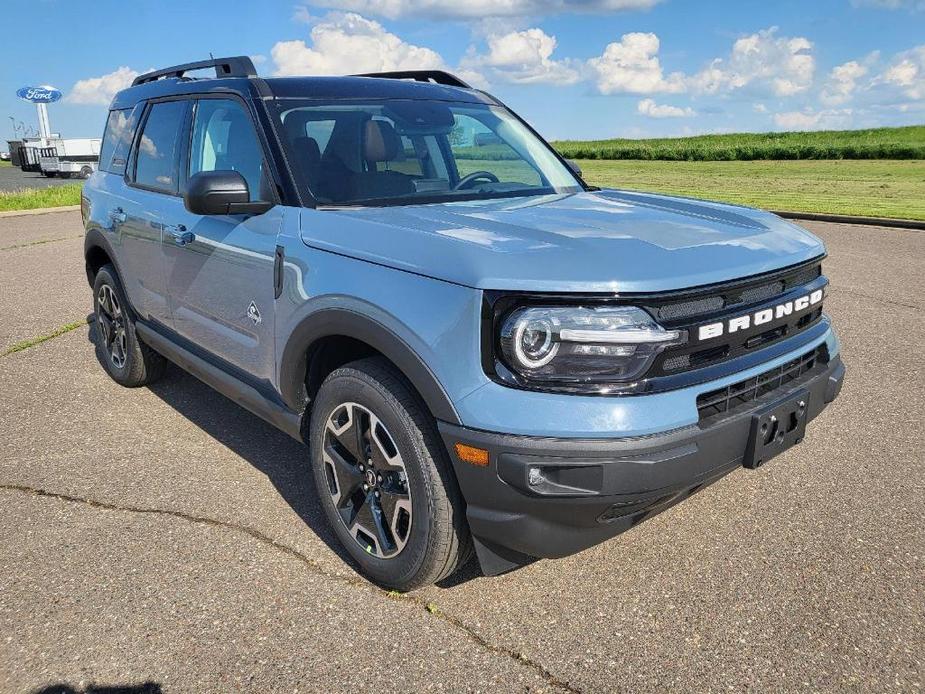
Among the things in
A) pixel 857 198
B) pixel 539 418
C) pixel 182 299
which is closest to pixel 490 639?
pixel 539 418

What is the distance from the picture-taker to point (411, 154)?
3.67 meters

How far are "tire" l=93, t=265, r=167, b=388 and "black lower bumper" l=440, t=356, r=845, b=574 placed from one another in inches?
128

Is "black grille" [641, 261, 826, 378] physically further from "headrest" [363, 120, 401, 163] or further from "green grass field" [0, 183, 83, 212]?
"green grass field" [0, 183, 83, 212]

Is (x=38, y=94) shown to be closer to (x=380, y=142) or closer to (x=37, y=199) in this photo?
(x=37, y=199)

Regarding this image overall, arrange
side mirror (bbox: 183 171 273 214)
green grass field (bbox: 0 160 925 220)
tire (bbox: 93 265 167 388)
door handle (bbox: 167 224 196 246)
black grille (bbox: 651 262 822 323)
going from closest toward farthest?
black grille (bbox: 651 262 822 323), side mirror (bbox: 183 171 273 214), door handle (bbox: 167 224 196 246), tire (bbox: 93 265 167 388), green grass field (bbox: 0 160 925 220)

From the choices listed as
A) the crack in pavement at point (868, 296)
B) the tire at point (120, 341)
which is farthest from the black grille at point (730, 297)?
the crack in pavement at point (868, 296)

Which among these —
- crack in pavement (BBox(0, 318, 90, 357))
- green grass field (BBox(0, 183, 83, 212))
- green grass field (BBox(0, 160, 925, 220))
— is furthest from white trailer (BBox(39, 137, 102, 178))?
crack in pavement (BBox(0, 318, 90, 357))

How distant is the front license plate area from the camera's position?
8.37ft

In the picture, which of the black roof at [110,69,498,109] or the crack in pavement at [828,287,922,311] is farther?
the crack in pavement at [828,287,922,311]

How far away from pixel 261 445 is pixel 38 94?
176ft

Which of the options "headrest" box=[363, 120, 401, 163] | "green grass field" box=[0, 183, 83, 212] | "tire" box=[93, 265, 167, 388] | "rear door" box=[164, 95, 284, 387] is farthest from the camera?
"green grass field" box=[0, 183, 83, 212]

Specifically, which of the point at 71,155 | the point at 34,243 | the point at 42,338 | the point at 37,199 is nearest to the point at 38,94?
the point at 71,155

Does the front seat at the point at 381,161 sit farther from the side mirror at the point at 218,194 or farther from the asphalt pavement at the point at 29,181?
the asphalt pavement at the point at 29,181

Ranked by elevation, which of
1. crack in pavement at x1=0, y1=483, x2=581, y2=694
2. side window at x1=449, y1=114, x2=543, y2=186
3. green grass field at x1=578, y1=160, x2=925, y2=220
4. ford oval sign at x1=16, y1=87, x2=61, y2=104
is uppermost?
ford oval sign at x1=16, y1=87, x2=61, y2=104
